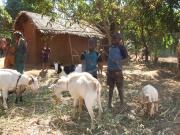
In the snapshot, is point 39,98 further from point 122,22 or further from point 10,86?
point 122,22

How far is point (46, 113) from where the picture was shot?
9.04 metres

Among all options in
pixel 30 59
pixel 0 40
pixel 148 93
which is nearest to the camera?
pixel 148 93

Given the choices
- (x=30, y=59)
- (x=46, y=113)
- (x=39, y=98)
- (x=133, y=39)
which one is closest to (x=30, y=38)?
(x=30, y=59)

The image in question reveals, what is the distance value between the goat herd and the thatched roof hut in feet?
41.1

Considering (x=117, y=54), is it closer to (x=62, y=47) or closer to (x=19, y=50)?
(x=19, y=50)

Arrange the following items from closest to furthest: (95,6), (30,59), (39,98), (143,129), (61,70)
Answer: (143,129) → (39,98) → (61,70) → (95,6) → (30,59)

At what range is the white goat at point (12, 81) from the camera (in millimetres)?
9227

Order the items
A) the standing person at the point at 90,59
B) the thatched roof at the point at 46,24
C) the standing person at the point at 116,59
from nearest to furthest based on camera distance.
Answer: the standing person at the point at 116,59 < the standing person at the point at 90,59 < the thatched roof at the point at 46,24

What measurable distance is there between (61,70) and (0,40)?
40.2 feet

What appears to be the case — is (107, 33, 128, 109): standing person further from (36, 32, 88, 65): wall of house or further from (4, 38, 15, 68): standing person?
(36, 32, 88, 65): wall of house

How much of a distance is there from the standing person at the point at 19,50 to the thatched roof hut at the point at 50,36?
1182 centimetres

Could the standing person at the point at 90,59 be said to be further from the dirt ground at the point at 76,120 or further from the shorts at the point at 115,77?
the dirt ground at the point at 76,120

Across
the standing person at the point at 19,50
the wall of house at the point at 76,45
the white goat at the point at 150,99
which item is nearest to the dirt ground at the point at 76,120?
the white goat at the point at 150,99

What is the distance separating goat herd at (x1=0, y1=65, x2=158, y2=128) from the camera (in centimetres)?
786
